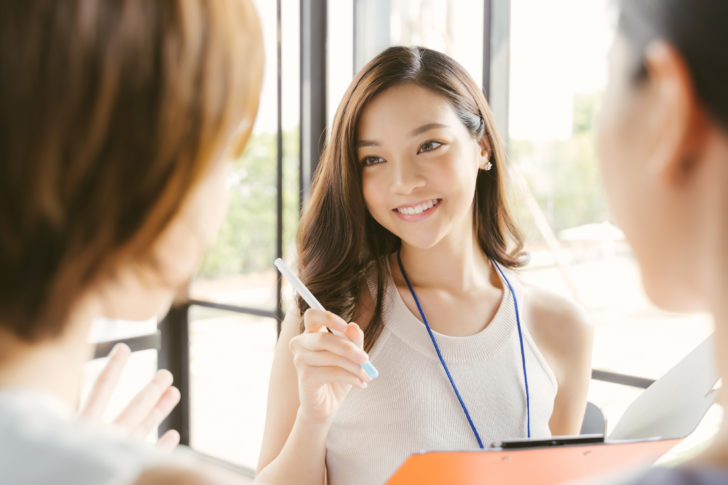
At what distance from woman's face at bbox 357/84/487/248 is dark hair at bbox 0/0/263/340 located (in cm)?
94

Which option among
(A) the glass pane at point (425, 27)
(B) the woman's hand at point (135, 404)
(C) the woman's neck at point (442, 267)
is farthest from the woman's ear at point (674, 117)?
(A) the glass pane at point (425, 27)

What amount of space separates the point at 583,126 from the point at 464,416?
4.73 feet

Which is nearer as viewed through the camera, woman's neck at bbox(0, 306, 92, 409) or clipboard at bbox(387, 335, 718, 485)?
woman's neck at bbox(0, 306, 92, 409)

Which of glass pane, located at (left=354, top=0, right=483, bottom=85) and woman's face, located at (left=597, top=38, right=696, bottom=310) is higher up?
glass pane, located at (left=354, top=0, right=483, bottom=85)

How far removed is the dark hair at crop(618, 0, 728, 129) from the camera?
0.42m

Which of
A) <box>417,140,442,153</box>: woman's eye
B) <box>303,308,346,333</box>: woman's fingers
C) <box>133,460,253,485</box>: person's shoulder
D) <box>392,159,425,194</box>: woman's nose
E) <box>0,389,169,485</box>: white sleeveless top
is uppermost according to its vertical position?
<box>417,140,442,153</box>: woman's eye

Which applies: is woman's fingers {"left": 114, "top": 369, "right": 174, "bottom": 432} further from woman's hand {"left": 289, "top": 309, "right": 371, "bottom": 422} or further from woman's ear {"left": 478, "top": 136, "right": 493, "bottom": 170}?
woman's ear {"left": 478, "top": 136, "right": 493, "bottom": 170}

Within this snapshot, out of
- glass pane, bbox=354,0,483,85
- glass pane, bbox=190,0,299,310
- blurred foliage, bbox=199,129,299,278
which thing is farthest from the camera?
blurred foliage, bbox=199,129,299,278

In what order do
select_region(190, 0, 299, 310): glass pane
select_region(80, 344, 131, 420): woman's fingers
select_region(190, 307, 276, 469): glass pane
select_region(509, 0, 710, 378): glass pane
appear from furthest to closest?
1. select_region(190, 307, 276, 469): glass pane
2. select_region(190, 0, 299, 310): glass pane
3. select_region(509, 0, 710, 378): glass pane
4. select_region(80, 344, 131, 420): woman's fingers

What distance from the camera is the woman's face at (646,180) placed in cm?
47

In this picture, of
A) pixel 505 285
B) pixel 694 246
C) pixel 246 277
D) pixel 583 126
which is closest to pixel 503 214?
pixel 505 285

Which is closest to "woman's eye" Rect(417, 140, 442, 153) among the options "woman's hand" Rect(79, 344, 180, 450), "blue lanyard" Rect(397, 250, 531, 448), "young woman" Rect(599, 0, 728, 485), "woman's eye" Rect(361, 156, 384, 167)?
"woman's eye" Rect(361, 156, 384, 167)

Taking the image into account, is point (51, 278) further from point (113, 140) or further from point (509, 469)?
point (509, 469)

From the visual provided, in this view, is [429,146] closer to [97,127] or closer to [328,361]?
[328,361]
